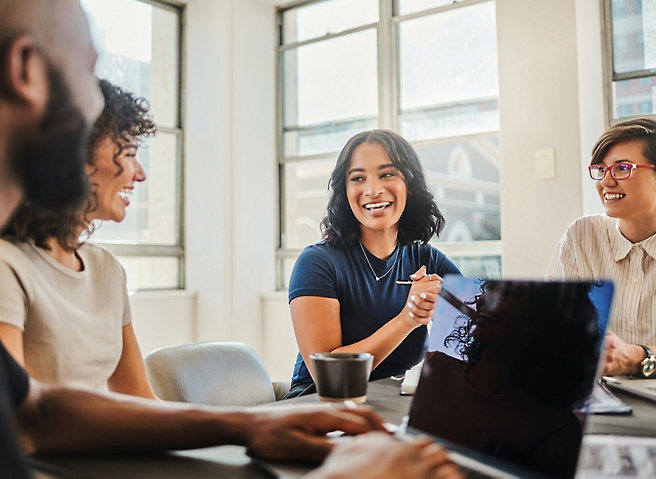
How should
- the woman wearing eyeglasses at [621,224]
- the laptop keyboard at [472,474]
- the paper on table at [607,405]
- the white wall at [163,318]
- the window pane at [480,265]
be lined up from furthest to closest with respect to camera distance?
the white wall at [163,318] → the window pane at [480,265] → the woman wearing eyeglasses at [621,224] → the paper on table at [607,405] → the laptop keyboard at [472,474]

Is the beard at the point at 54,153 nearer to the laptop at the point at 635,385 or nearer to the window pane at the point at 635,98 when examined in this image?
the laptop at the point at 635,385

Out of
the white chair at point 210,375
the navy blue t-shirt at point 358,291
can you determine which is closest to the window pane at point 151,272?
the navy blue t-shirt at point 358,291

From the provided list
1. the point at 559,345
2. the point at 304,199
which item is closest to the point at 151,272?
the point at 304,199

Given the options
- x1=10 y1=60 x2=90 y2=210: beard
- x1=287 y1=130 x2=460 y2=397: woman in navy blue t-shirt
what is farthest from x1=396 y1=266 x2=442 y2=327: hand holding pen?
x1=10 y1=60 x2=90 y2=210: beard

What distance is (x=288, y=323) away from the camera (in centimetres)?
380

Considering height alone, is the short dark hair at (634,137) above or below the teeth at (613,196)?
above

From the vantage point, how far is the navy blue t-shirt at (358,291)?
63.9 inches

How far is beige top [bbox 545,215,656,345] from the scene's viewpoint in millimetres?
1622

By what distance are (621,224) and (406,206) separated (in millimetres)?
642

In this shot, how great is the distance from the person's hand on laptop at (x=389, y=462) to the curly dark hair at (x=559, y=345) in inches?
6.7

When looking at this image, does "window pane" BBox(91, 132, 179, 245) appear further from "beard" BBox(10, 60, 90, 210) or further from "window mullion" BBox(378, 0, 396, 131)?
"beard" BBox(10, 60, 90, 210)

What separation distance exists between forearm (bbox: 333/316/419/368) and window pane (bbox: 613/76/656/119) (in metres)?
1.86

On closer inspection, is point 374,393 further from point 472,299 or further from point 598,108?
point 598,108

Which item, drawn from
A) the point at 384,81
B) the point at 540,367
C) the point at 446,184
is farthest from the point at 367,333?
the point at 384,81
